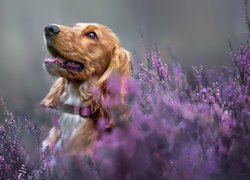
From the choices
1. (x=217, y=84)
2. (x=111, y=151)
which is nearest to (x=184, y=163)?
(x=111, y=151)

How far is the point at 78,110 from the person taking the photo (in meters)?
3.68

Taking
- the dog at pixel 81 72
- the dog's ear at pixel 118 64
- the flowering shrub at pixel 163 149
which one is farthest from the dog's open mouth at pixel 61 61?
the flowering shrub at pixel 163 149

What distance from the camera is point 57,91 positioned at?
155 inches

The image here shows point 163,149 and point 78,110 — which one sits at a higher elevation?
point 163,149

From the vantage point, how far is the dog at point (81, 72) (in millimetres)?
3543

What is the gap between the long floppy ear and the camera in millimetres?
3875

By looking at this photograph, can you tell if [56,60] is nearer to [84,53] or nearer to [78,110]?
[84,53]

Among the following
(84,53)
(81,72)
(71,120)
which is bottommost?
(71,120)

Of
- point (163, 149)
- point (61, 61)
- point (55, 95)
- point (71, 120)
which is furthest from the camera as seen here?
point (55, 95)

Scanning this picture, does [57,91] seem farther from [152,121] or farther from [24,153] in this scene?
[152,121]

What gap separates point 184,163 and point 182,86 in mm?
869

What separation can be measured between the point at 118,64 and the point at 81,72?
0.24m

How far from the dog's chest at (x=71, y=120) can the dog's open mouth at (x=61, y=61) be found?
0.58 feet

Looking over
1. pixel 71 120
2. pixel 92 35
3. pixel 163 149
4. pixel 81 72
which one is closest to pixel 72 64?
pixel 81 72
